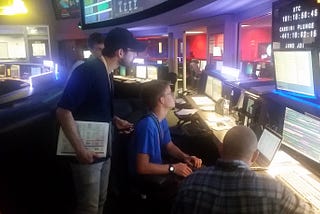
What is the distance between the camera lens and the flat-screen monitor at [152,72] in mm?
8328

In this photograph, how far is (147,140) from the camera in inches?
88.0

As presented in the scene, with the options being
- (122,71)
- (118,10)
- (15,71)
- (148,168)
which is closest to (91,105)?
(148,168)

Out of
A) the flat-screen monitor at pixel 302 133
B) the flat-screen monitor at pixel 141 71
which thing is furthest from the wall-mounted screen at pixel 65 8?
the flat-screen monitor at pixel 302 133

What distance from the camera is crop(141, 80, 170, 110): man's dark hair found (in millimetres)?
2391

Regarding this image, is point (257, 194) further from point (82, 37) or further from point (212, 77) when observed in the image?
point (82, 37)

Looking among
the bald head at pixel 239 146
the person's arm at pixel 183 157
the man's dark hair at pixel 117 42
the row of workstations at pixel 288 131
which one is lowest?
the person's arm at pixel 183 157

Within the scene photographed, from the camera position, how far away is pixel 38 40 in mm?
10945

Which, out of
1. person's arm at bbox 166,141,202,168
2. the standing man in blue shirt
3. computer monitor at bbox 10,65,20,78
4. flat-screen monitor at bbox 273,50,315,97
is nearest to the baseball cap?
the standing man in blue shirt

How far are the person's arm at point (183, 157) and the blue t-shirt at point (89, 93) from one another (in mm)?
593

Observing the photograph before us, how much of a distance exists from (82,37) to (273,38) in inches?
342

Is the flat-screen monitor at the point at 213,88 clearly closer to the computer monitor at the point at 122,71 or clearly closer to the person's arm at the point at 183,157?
the person's arm at the point at 183,157

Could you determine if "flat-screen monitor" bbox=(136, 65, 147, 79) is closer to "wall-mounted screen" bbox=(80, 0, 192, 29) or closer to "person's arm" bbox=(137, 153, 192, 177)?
"wall-mounted screen" bbox=(80, 0, 192, 29)

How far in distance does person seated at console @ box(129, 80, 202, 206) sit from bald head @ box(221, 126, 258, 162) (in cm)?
→ 81

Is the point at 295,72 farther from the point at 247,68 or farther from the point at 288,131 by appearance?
the point at 247,68
